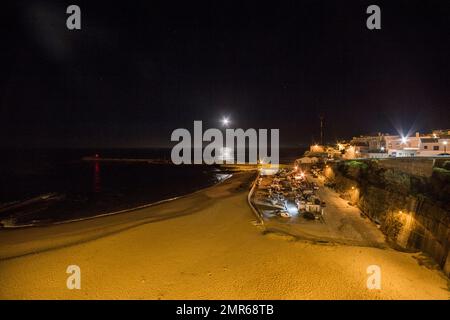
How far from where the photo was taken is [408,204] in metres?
13.3

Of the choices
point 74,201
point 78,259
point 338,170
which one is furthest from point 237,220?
point 74,201

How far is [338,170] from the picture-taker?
28.0 m

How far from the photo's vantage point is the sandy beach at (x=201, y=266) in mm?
8148

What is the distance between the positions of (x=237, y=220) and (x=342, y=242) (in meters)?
6.33

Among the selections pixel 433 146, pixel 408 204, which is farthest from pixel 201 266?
pixel 433 146

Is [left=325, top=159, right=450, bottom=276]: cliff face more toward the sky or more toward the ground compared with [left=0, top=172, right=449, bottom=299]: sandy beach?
more toward the sky

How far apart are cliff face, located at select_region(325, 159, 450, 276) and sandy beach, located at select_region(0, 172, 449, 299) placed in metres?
1.30

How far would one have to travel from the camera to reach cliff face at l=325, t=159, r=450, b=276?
34.7 ft

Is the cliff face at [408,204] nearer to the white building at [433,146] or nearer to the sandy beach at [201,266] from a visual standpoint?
the sandy beach at [201,266]

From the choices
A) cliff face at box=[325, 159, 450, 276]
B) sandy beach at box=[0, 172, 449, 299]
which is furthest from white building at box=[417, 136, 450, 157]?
sandy beach at box=[0, 172, 449, 299]

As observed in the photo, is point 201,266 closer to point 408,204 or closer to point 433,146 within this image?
point 408,204

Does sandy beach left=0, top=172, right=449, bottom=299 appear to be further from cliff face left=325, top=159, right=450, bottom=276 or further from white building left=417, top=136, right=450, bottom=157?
white building left=417, top=136, right=450, bottom=157

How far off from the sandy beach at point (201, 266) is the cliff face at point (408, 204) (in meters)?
1.30

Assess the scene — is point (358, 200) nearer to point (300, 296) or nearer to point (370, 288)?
point (370, 288)
